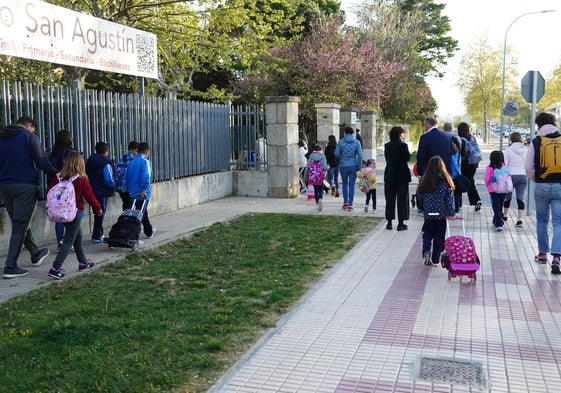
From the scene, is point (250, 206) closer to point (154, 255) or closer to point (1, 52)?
point (154, 255)

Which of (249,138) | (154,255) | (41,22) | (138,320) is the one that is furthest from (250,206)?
(138,320)

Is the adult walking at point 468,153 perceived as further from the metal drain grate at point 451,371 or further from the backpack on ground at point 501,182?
the metal drain grate at point 451,371

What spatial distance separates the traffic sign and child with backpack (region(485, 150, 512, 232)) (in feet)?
7.63

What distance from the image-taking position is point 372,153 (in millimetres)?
27984

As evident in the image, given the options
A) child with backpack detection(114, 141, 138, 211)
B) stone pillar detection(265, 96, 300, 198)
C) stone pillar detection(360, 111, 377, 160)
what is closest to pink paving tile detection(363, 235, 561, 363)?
child with backpack detection(114, 141, 138, 211)

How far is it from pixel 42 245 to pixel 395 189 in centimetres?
576

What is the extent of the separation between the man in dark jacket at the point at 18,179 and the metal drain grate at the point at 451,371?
4953mm

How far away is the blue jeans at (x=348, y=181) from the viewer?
13.0 meters

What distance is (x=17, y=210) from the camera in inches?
283

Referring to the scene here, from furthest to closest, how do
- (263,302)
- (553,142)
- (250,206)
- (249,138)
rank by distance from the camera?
(249,138) < (250,206) < (553,142) < (263,302)

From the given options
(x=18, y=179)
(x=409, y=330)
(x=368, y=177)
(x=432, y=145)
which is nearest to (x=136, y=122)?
(x=18, y=179)

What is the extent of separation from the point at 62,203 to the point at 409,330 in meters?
4.12

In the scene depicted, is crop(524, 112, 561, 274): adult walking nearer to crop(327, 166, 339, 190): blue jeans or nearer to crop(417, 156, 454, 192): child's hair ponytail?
crop(417, 156, 454, 192): child's hair ponytail

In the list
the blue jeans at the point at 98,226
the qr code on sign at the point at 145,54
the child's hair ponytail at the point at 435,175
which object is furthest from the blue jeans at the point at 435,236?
the qr code on sign at the point at 145,54
